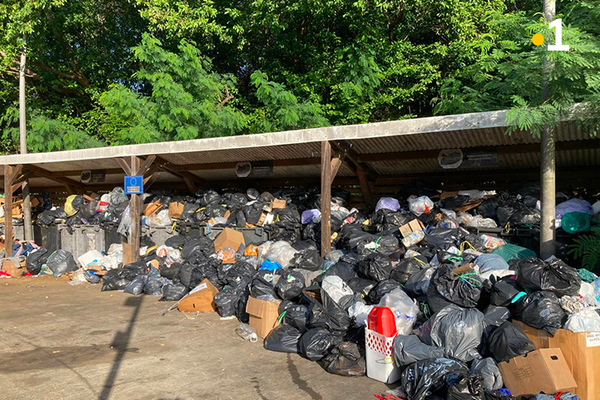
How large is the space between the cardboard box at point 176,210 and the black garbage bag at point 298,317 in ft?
17.4

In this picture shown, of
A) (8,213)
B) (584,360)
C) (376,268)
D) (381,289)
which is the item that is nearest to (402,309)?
(381,289)

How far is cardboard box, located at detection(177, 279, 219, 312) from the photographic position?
22.5 feet

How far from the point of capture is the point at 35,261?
34.6ft

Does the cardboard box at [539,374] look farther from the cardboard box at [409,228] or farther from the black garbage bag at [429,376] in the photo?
the cardboard box at [409,228]

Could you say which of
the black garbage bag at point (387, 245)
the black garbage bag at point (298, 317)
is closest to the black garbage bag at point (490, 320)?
the black garbage bag at point (298, 317)

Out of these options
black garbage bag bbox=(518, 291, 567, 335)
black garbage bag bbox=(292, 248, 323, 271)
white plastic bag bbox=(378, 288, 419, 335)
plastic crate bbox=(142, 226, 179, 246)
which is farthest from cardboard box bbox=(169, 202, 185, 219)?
black garbage bag bbox=(518, 291, 567, 335)

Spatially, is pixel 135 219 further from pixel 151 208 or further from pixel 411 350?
pixel 411 350

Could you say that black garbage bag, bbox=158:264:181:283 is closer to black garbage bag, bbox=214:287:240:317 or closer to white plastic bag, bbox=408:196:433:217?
black garbage bag, bbox=214:287:240:317

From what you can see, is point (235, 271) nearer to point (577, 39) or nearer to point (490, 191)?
point (490, 191)

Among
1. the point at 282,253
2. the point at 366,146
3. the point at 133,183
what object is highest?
the point at 366,146

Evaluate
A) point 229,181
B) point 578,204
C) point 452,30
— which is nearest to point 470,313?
point 578,204

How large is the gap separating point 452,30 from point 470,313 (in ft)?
36.3

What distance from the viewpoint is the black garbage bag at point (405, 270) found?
217 inches

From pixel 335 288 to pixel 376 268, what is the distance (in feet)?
2.20
